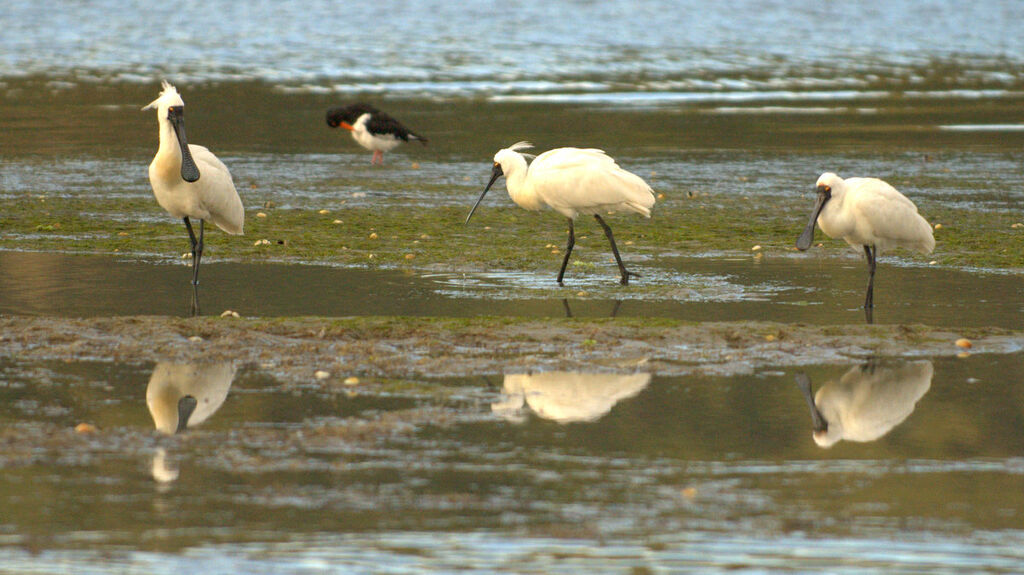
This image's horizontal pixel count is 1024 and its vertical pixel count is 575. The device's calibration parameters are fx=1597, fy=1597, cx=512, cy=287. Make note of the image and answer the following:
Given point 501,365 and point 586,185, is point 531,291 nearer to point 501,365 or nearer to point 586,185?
point 586,185

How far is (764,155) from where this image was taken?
62.6ft

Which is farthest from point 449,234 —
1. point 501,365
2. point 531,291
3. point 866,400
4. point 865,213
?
point 866,400

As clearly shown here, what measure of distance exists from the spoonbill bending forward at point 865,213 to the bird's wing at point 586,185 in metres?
1.37

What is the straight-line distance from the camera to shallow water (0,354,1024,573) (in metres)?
5.50

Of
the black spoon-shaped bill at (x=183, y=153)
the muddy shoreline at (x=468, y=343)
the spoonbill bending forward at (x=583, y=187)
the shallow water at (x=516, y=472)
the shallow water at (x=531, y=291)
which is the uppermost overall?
the black spoon-shaped bill at (x=183, y=153)

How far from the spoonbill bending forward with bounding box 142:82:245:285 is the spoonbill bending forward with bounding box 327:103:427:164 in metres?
7.64

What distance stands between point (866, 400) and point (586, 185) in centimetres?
400

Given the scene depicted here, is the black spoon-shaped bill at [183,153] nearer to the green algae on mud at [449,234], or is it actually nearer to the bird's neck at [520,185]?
the green algae on mud at [449,234]

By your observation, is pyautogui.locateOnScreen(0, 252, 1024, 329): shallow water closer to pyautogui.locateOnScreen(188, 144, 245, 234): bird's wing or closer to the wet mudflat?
the wet mudflat

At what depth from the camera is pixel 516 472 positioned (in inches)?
254

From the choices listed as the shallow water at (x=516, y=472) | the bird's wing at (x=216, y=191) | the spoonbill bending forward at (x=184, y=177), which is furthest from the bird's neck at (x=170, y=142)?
the shallow water at (x=516, y=472)

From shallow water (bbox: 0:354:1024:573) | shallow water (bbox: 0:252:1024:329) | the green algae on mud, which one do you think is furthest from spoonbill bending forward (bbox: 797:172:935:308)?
shallow water (bbox: 0:354:1024:573)

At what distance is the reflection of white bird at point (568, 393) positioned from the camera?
24.3ft

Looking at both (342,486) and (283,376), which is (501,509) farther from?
(283,376)
